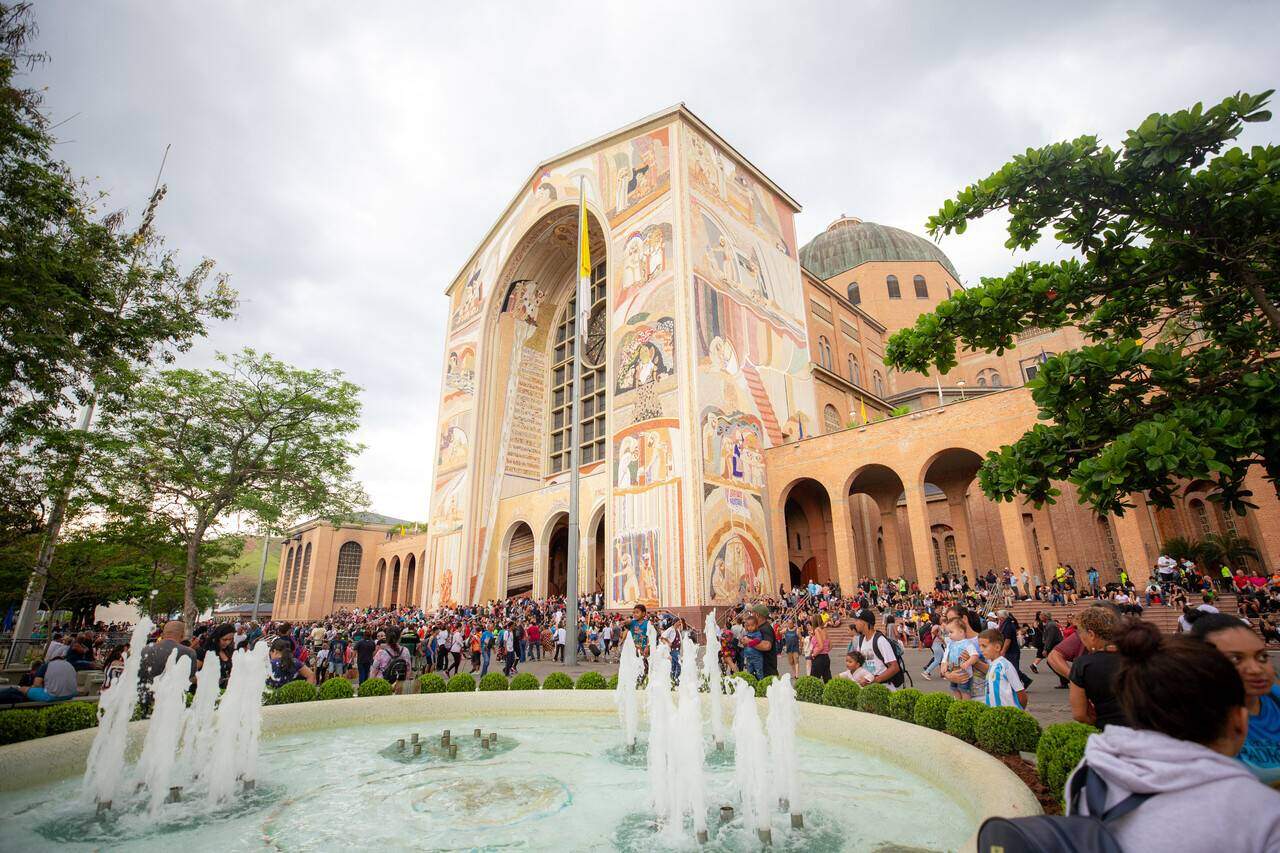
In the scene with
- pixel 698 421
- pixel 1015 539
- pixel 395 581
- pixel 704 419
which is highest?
pixel 704 419

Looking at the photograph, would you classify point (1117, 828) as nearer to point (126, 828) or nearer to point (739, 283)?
point (126, 828)

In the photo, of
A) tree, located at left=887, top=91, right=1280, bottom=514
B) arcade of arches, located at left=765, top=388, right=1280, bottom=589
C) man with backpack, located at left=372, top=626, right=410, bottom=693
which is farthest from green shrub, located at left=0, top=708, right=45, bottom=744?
arcade of arches, located at left=765, top=388, right=1280, bottom=589

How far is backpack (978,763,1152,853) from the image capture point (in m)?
1.29

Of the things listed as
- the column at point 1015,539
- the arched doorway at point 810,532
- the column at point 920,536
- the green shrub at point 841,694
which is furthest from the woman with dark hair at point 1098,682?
the arched doorway at point 810,532

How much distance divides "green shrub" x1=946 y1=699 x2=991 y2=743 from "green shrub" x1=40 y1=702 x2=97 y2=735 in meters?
7.32

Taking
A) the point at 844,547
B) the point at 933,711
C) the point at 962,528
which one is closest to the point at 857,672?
the point at 933,711

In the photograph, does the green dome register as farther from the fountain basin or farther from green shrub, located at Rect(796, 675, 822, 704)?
the fountain basin

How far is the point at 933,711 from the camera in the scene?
198 inches

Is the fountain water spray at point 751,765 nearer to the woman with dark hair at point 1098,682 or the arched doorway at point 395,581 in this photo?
the woman with dark hair at point 1098,682

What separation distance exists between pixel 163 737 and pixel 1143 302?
29.7 feet

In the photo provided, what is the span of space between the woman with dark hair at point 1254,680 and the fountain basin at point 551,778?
0.90m

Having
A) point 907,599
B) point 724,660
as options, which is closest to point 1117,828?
point 724,660

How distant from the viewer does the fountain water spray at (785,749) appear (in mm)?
3912

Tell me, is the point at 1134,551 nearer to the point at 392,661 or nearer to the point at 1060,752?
the point at 1060,752
